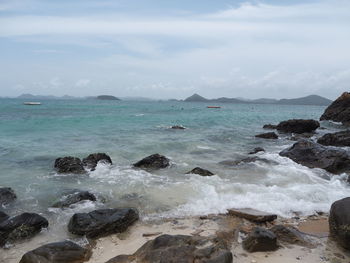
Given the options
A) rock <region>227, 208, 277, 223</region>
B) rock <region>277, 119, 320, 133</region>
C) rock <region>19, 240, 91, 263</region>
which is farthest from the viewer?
rock <region>277, 119, 320, 133</region>

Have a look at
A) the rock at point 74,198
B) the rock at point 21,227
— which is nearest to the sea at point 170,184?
the rock at point 74,198

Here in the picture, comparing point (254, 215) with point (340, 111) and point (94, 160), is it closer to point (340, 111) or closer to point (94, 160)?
point (94, 160)

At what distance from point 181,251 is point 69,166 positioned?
28.3 feet

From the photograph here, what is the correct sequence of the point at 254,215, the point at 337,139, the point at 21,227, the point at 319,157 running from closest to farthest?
the point at 21,227
the point at 254,215
the point at 319,157
the point at 337,139

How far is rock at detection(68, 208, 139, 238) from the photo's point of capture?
24.8ft

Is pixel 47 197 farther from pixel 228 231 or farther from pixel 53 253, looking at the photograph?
pixel 228 231

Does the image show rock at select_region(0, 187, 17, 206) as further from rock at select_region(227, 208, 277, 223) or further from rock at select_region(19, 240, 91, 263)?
rock at select_region(227, 208, 277, 223)

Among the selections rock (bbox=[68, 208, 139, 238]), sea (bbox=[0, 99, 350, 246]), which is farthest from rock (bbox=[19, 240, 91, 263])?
sea (bbox=[0, 99, 350, 246])

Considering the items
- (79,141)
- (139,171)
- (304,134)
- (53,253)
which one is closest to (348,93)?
(304,134)

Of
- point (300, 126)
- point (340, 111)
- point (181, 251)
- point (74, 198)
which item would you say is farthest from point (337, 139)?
point (340, 111)

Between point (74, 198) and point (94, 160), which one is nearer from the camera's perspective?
point (74, 198)

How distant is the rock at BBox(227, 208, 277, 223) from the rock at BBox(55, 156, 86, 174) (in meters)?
7.06

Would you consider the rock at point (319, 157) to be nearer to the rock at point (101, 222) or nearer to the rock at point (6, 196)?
the rock at point (101, 222)

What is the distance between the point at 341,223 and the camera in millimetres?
6891
